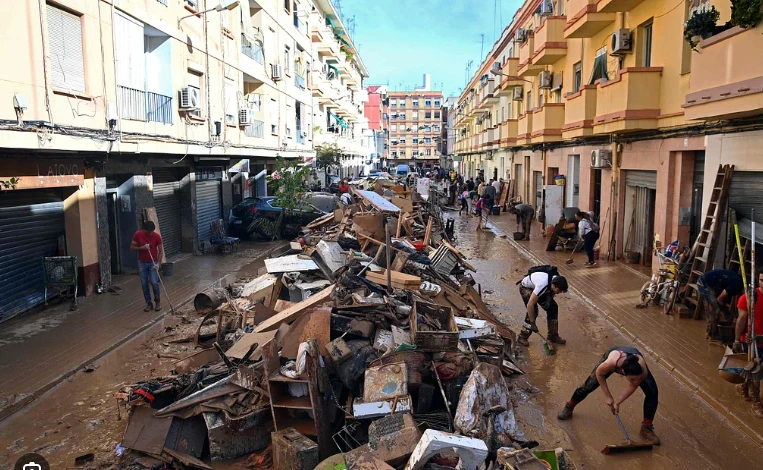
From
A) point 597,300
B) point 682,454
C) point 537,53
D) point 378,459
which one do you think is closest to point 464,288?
point 597,300

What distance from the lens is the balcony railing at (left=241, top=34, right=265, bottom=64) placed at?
2096 centimetres

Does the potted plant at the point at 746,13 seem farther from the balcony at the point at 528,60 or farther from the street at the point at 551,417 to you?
the balcony at the point at 528,60

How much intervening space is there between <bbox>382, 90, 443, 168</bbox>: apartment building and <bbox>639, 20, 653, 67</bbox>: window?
89169 mm

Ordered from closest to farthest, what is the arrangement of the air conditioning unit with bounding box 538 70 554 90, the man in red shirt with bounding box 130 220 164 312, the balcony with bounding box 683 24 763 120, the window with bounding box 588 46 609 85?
the balcony with bounding box 683 24 763 120 → the man in red shirt with bounding box 130 220 164 312 → the window with bounding box 588 46 609 85 → the air conditioning unit with bounding box 538 70 554 90

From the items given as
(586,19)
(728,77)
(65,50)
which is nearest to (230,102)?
(65,50)

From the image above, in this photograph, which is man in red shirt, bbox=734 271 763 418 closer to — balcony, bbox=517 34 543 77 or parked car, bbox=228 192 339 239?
parked car, bbox=228 192 339 239

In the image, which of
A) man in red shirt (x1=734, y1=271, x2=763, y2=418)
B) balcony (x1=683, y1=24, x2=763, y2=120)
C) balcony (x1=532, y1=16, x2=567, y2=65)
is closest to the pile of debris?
man in red shirt (x1=734, y1=271, x2=763, y2=418)

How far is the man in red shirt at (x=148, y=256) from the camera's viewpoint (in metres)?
Result: 10.9

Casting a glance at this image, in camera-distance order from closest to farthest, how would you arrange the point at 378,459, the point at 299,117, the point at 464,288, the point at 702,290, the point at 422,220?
the point at 378,459 → the point at 702,290 → the point at 464,288 → the point at 422,220 → the point at 299,117

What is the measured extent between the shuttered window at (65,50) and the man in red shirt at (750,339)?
439 inches

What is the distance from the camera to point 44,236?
11594mm

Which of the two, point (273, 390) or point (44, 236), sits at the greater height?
point (44, 236)

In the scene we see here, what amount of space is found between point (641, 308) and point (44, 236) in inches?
462

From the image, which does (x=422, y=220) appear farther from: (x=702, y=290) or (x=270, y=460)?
(x=270, y=460)
